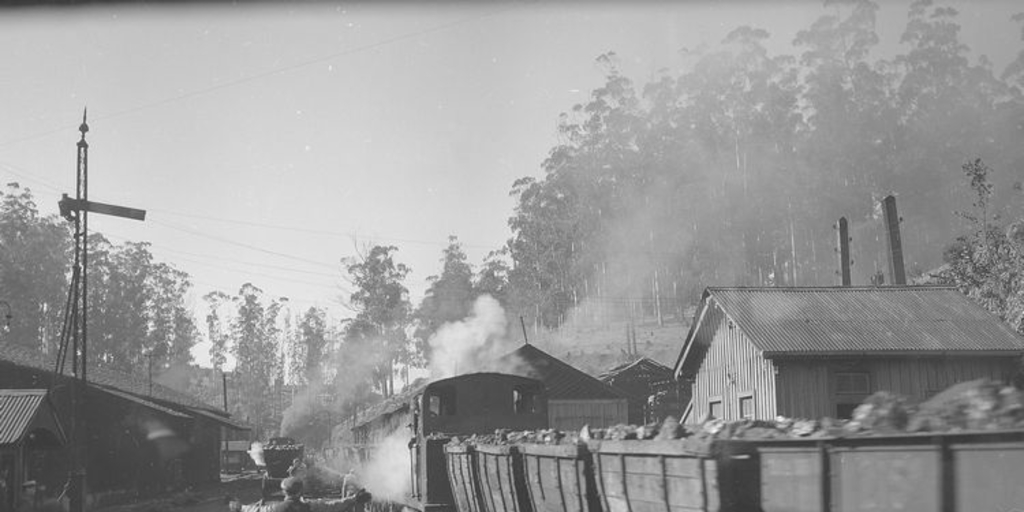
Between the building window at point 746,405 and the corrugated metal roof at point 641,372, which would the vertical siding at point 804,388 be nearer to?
the building window at point 746,405

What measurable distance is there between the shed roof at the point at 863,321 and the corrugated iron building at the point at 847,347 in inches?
1.0

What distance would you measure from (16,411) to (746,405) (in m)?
18.4

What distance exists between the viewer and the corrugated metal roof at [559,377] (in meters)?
37.3

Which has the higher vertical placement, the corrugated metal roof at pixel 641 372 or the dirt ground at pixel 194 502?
the corrugated metal roof at pixel 641 372

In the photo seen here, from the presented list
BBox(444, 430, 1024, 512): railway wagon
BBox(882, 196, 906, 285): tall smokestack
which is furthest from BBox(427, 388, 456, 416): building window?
BBox(882, 196, 906, 285): tall smokestack

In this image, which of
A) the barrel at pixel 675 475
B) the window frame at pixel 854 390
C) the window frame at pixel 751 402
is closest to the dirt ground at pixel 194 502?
the window frame at pixel 751 402

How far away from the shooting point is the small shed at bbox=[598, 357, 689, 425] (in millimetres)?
41375

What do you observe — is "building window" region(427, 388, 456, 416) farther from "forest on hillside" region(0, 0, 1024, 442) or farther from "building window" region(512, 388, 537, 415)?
"forest on hillside" region(0, 0, 1024, 442)

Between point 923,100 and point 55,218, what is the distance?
81741mm

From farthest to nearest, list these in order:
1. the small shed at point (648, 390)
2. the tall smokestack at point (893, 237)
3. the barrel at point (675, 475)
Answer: the small shed at point (648, 390), the tall smokestack at point (893, 237), the barrel at point (675, 475)

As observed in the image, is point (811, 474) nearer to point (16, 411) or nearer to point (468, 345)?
point (16, 411)

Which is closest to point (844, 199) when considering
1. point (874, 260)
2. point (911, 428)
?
point (874, 260)

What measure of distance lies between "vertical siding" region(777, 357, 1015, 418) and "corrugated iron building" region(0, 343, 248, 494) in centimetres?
2216

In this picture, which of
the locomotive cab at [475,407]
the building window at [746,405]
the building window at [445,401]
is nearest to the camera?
the locomotive cab at [475,407]
